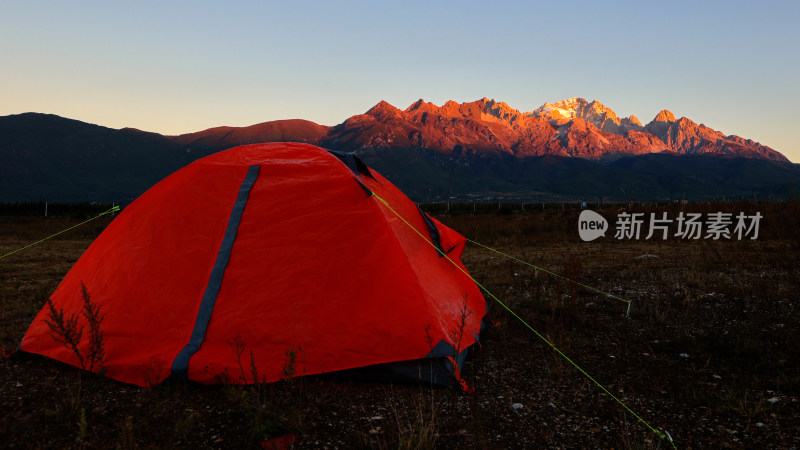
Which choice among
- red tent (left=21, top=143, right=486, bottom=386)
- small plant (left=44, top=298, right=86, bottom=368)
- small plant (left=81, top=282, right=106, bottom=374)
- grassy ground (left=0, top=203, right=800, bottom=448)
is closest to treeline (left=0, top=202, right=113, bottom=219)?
grassy ground (left=0, top=203, right=800, bottom=448)

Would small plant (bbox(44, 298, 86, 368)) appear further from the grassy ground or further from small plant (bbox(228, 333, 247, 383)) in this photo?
small plant (bbox(228, 333, 247, 383))

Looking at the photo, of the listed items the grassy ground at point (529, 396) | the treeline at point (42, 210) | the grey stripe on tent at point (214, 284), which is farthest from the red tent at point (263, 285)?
the treeline at point (42, 210)

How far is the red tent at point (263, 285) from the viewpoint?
4.29 metres

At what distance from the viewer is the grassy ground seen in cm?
346

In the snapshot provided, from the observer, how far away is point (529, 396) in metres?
4.27

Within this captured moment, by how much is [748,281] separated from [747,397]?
5728mm

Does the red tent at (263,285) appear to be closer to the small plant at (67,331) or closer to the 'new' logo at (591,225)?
the small plant at (67,331)

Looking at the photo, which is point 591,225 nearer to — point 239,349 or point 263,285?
point 263,285

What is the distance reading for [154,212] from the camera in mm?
5156

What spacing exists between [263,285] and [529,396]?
2848 millimetres

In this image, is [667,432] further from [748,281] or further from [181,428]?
[748,281]

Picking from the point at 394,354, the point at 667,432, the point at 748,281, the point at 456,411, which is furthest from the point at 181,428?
the point at 748,281

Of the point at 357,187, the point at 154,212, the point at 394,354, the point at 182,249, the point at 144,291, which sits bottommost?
the point at 394,354

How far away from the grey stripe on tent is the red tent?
1 centimetres
